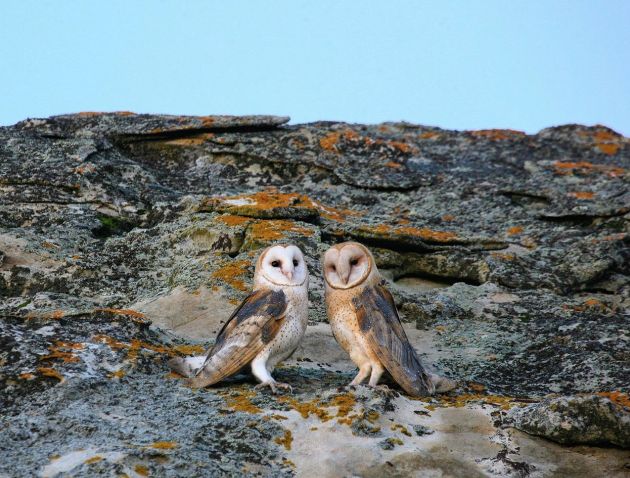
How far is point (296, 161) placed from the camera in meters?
12.6

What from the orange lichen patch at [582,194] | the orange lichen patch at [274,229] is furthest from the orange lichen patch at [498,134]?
the orange lichen patch at [274,229]

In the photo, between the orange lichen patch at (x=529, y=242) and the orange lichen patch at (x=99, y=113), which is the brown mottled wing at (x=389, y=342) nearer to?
the orange lichen patch at (x=529, y=242)

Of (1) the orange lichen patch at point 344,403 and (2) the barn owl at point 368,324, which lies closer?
(1) the orange lichen patch at point 344,403

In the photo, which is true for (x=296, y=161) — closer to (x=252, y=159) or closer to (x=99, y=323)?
(x=252, y=159)

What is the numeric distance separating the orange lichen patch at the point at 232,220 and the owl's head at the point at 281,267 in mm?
3105

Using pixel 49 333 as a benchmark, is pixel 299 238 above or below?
above

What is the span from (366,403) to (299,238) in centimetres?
421

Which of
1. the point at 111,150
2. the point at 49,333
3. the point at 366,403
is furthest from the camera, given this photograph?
the point at 111,150

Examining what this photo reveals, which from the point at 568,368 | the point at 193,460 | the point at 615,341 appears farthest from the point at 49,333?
the point at 615,341

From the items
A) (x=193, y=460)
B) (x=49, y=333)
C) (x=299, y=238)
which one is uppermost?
(x=299, y=238)

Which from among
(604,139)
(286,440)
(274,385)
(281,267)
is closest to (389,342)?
(274,385)

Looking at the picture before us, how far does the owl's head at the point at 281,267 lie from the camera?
23.0 feet

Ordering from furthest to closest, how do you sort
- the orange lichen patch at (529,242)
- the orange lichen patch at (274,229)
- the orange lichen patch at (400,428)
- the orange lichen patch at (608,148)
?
the orange lichen patch at (608,148), the orange lichen patch at (529,242), the orange lichen patch at (274,229), the orange lichen patch at (400,428)

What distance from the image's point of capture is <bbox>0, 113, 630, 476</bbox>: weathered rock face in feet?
18.2
